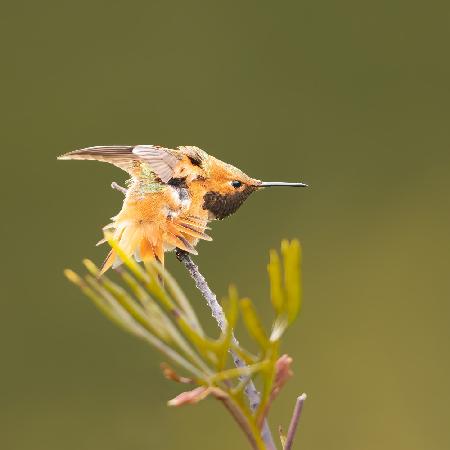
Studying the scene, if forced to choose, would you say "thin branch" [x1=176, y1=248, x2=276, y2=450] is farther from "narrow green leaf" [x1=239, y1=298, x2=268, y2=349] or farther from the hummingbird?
the hummingbird

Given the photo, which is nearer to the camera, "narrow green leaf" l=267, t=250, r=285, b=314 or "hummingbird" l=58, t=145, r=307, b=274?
"narrow green leaf" l=267, t=250, r=285, b=314

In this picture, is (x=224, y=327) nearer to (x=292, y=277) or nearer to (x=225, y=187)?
(x=292, y=277)

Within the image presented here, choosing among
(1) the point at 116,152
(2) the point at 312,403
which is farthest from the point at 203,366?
(2) the point at 312,403

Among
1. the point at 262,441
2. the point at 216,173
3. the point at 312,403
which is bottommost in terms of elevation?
the point at 312,403

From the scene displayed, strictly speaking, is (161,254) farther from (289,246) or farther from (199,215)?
(289,246)

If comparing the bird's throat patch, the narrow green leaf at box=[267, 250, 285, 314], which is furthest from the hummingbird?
the narrow green leaf at box=[267, 250, 285, 314]

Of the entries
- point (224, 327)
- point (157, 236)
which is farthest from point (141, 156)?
point (224, 327)

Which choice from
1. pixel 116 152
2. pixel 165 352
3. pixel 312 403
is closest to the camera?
pixel 165 352

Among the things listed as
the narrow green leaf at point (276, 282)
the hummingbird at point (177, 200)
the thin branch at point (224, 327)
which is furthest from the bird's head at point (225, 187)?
the narrow green leaf at point (276, 282)
